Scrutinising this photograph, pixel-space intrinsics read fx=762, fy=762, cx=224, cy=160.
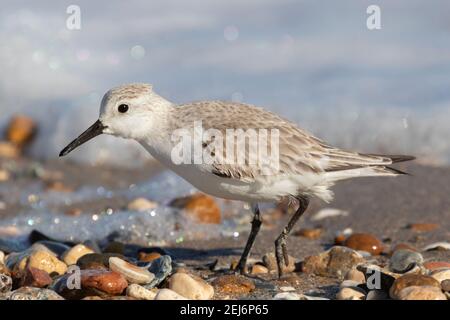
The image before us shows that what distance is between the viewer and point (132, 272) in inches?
195

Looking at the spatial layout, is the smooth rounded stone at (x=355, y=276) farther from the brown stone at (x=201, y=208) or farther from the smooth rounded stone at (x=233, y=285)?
the brown stone at (x=201, y=208)

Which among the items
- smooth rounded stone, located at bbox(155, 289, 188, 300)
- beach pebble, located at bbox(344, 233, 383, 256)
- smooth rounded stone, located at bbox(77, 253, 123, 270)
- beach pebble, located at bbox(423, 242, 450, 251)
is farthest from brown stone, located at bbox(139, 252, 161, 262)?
beach pebble, located at bbox(423, 242, 450, 251)

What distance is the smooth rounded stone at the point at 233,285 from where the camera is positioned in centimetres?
498

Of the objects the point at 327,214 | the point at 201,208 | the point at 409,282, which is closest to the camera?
the point at 409,282

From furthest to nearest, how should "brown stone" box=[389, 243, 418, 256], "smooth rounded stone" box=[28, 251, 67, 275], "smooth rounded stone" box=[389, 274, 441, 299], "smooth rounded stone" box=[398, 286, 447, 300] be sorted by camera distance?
"brown stone" box=[389, 243, 418, 256], "smooth rounded stone" box=[28, 251, 67, 275], "smooth rounded stone" box=[389, 274, 441, 299], "smooth rounded stone" box=[398, 286, 447, 300]

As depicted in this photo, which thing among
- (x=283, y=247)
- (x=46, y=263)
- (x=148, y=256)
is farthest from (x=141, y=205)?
(x=283, y=247)

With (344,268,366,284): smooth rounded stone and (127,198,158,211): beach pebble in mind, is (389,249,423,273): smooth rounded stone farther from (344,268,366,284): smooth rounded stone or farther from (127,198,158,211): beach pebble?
(127,198,158,211): beach pebble

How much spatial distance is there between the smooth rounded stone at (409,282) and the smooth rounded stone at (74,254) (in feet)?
8.01

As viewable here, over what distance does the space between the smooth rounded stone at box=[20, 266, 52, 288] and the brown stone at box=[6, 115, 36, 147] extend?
288 inches

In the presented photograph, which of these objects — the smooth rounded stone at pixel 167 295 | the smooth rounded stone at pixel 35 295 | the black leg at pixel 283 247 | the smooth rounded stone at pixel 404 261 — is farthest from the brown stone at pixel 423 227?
the smooth rounded stone at pixel 35 295

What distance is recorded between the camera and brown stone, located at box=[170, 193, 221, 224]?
745 centimetres

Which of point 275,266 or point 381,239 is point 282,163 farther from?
point 381,239

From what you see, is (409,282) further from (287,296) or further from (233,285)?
(233,285)

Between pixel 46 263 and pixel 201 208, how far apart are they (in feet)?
7.49
